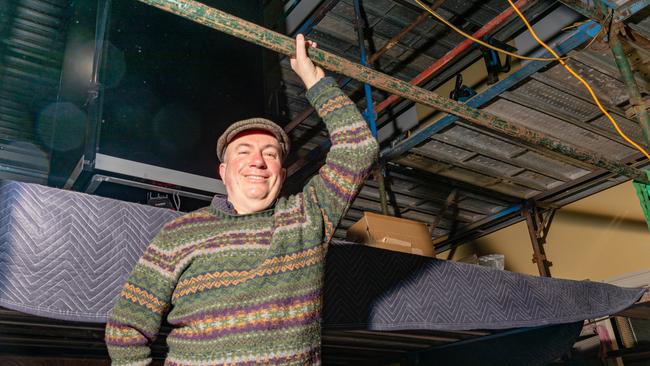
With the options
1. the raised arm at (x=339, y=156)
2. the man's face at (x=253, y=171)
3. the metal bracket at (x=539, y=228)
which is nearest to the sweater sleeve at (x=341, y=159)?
the raised arm at (x=339, y=156)

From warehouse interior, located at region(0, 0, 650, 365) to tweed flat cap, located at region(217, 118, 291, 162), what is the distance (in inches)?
9.7

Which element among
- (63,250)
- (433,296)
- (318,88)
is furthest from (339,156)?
(433,296)

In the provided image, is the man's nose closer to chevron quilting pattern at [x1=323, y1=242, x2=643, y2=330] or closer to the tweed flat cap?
the tweed flat cap

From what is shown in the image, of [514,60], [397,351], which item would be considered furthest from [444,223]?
[397,351]

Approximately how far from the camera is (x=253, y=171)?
1538 mm

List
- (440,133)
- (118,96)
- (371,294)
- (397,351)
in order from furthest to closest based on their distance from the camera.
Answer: (440,133)
(397,351)
(118,96)
(371,294)

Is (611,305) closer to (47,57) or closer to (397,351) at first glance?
(397,351)

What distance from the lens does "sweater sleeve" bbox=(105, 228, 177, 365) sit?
136cm

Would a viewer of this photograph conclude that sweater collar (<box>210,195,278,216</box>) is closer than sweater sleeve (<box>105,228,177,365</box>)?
No

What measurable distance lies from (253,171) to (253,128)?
7.0 inches

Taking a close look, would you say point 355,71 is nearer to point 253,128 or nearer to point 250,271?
point 253,128

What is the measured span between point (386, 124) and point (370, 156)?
5.57m

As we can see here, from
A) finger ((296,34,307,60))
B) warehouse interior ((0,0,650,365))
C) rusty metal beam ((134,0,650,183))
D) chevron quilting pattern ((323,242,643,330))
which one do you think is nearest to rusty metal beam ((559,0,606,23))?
warehouse interior ((0,0,650,365))

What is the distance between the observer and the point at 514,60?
5438 mm
